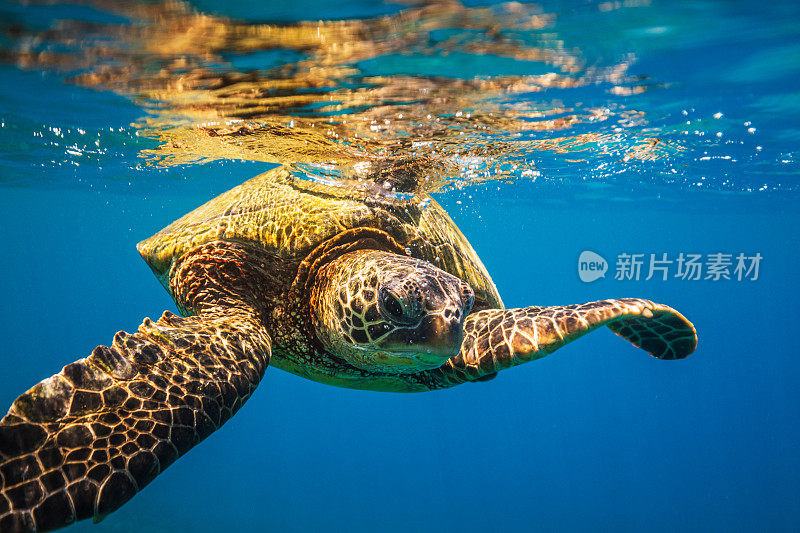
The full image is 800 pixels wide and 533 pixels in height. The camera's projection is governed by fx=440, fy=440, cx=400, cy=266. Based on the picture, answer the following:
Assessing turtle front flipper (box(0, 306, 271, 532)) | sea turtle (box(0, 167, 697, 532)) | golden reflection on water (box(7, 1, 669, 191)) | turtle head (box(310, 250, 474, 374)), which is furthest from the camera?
golden reflection on water (box(7, 1, 669, 191))

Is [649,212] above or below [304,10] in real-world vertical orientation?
above

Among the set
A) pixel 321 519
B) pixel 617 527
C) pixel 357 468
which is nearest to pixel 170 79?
pixel 321 519

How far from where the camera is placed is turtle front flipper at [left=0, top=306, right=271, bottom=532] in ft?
6.72

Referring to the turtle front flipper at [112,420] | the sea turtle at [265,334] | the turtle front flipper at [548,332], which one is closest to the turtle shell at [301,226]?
the sea turtle at [265,334]

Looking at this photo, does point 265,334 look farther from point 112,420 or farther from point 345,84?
point 345,84

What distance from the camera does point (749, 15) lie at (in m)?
5.00

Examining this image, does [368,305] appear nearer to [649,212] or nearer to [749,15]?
[749,15]

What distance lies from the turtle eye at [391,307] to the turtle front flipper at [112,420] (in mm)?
1085

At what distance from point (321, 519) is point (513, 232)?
3016 cm

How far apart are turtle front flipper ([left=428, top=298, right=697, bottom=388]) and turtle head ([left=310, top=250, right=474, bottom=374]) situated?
410 millimetres

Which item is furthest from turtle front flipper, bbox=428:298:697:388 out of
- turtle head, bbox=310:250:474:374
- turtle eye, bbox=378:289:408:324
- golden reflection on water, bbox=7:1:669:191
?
golden reflection on water, bbox=7:1:669:191

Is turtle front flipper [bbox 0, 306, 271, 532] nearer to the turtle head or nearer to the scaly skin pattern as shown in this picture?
the scaly skin pattern

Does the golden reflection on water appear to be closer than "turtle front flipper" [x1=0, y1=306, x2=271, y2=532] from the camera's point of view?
No

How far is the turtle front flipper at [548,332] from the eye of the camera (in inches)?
140
